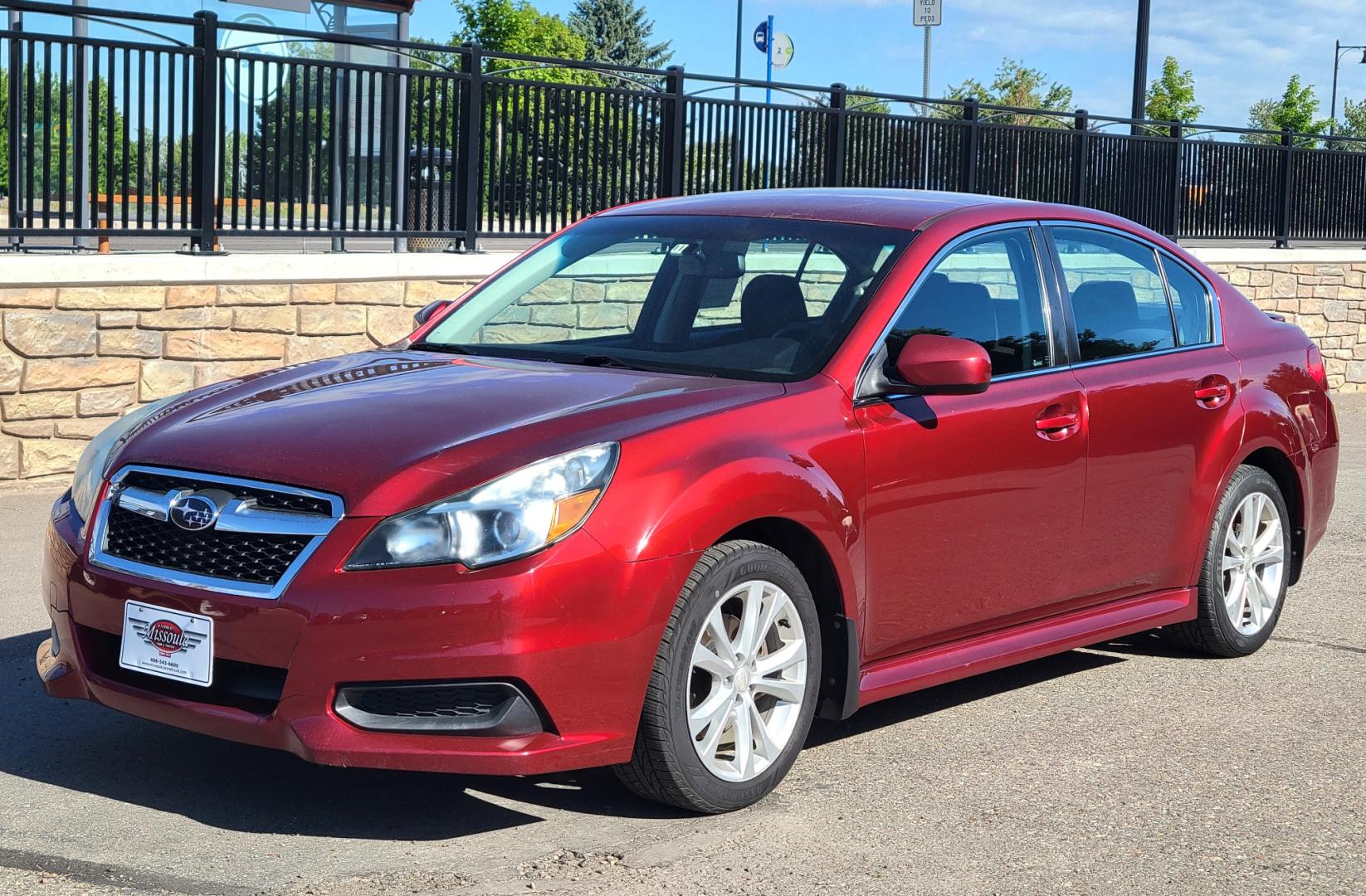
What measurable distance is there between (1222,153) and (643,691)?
16.0 metres

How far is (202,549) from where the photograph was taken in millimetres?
4145

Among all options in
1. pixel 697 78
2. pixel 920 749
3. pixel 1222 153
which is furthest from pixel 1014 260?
pixel 1222 153

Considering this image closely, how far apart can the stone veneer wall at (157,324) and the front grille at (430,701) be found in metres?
5.80

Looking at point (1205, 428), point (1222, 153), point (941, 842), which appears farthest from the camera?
point (1222, 153)

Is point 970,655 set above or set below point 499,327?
below

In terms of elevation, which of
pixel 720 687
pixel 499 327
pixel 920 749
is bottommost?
pixel 920 749

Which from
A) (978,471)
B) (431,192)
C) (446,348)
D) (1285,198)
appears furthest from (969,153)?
(978,471)

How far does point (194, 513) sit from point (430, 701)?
743 mm

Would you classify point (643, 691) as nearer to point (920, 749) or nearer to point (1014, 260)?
point (920, 749)

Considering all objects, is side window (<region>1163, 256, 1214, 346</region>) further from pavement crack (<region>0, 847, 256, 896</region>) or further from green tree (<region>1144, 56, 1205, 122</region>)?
green tree (<region>1144, 56, 1205, 122</region>)

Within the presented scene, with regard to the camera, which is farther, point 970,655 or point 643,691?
point 970,655

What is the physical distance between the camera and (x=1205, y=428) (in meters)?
6.10

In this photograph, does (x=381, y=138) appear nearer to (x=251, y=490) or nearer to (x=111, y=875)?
(x=251, y=490)

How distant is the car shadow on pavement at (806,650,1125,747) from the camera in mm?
5422
